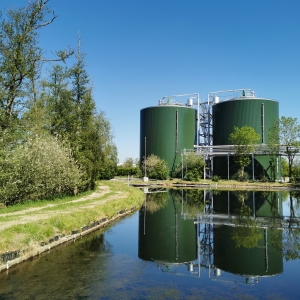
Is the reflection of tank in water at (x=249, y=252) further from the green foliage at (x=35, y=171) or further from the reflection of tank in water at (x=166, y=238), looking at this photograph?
the green foliage at (x=35, y=171)

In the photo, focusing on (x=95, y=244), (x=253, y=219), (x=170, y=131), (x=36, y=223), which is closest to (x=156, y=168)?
(x=170, y=131)

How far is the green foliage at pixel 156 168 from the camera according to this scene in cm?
5803

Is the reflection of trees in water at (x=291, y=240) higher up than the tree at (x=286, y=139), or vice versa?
the tree at (x=286, y=139)

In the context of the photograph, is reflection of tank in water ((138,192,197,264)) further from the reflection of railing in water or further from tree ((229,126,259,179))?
tree ((229,126,259,179))

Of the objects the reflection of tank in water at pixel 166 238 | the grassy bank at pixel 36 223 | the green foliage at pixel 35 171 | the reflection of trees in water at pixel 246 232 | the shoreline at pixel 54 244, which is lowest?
the reflection of tank in water at pixel 166 238

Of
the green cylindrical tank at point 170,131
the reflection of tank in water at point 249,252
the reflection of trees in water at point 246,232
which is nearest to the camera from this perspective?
the reflection of tank in water at point 249,252

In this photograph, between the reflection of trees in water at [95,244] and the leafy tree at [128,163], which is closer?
the reflection of trees in water at [95,244]

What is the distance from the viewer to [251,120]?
57.6 m

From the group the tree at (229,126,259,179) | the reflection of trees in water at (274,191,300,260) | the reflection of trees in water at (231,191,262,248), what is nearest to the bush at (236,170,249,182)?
the tree at (229,126,259,179)

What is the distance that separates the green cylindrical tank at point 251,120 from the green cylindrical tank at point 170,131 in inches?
252

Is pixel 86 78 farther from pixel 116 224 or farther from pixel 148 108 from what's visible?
pixel 148 108

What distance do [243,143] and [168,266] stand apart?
45.6 meters

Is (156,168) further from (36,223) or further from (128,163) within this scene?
(36,223)

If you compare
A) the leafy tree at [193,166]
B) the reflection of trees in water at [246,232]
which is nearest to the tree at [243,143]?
the leafy tree at [193,166]
